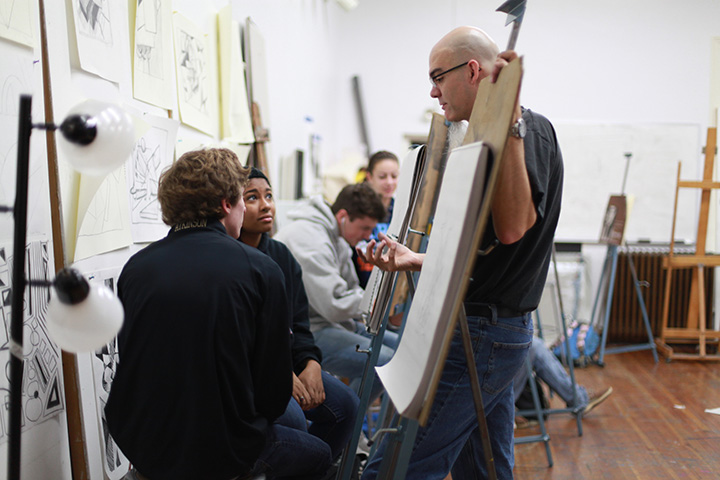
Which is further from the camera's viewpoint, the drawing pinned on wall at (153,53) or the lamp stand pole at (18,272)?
the drawing pinned on wall at (153,53)

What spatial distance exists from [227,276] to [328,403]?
826mm

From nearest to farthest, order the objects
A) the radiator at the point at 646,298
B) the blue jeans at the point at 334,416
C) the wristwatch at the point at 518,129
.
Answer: the wristwatch at the point at 518,129, the blue jeans at the point at 334,416, the radiator at the point at 646,298

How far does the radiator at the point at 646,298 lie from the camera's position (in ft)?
17.3

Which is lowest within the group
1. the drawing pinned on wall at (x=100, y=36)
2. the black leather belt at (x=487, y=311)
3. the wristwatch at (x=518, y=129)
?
the black leather belt at (x=487, y=311)

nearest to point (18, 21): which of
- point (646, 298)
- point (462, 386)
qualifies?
point (462, 386)

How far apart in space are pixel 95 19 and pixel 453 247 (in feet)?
3.62

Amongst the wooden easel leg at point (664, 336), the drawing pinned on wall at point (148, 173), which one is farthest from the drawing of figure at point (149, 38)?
the wooden easel leg at point (664, 336)

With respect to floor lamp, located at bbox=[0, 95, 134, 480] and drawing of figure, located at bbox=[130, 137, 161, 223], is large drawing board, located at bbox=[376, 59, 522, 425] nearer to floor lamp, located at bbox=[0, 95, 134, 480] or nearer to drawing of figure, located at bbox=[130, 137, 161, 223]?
floor lamp, located at bbox=[0, 95, 134, 480]

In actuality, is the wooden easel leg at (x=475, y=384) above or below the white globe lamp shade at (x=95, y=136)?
below

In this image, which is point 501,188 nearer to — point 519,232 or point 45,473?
point 519,232

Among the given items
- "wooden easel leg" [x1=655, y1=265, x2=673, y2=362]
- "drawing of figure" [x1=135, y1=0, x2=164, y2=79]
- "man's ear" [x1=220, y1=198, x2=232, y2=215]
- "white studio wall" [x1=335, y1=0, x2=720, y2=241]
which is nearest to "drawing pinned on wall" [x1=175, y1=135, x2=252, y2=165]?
"drawing of figure" [x1=135, y1=0, x2=164, y2=79]

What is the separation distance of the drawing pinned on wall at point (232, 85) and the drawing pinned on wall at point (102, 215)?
98 cm

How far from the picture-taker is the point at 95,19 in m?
1.48

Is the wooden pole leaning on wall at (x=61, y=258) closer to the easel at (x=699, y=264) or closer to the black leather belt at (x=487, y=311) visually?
the black leather belt at (x=487, y=311)
